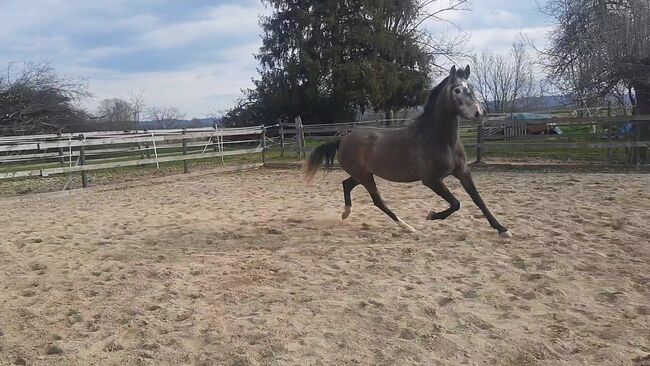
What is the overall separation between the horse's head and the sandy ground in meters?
1.28

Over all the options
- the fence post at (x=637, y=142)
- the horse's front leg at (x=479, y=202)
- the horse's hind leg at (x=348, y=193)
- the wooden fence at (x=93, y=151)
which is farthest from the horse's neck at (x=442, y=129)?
the wooden fence at (x=93, y=151)

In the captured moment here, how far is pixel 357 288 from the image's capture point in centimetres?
402

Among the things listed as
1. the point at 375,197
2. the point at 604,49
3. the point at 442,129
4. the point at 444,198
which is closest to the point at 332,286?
the point at 444,198

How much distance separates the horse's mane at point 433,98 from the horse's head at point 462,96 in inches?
3.1

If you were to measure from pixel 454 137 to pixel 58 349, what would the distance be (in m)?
4.10

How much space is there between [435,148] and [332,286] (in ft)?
7.26

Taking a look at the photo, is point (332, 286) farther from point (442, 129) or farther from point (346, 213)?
point (346, 213)

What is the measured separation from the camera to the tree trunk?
11411mm

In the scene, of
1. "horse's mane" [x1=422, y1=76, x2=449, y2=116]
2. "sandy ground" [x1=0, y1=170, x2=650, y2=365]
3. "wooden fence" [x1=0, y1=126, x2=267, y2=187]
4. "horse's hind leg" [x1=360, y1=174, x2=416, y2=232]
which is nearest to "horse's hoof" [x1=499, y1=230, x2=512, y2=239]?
"sandy ground" [x1=0, y1=170, x2=650, y2=365]

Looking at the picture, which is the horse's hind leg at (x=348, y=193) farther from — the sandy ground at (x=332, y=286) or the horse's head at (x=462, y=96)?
the horse's head at (x=462, y=96)

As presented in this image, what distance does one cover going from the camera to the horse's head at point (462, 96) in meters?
5.31

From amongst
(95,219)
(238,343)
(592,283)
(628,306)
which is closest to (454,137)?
(592,283)

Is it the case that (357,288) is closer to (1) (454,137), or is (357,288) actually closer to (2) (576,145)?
(1) (454,137)

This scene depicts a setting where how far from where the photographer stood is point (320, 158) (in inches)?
281
